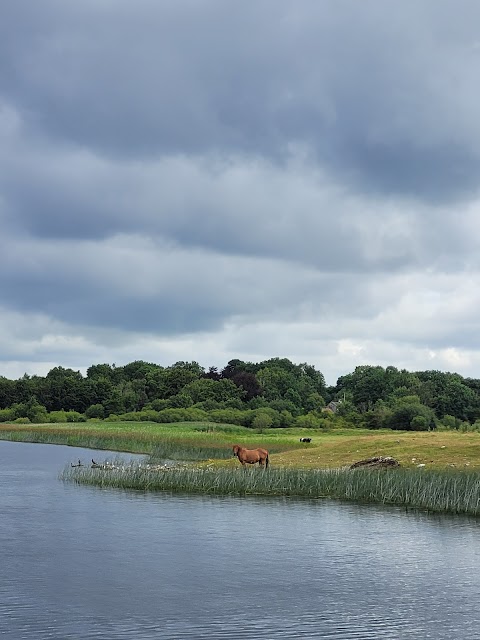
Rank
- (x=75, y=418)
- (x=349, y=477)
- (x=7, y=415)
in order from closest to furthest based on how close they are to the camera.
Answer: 1. (x=349, y=477)
2. (x=75, y=418)
3. (x=7, y=415)

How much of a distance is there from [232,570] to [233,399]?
9636 cm

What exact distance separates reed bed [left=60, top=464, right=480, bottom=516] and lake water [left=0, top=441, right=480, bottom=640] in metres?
1.38

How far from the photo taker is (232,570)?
1664 cm

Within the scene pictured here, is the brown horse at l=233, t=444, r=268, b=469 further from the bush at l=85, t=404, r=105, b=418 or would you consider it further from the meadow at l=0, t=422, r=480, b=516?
the bush at l=85, t=404, r=105, b=418

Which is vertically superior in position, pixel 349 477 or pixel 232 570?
pixel 349 477

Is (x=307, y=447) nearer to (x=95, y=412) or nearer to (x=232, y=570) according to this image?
(x=232, y=570)

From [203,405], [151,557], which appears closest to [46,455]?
[151,557]

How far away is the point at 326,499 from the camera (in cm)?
2791

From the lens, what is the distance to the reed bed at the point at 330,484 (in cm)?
2600

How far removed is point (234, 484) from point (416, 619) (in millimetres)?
16207

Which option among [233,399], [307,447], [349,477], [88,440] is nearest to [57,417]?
[233,399]

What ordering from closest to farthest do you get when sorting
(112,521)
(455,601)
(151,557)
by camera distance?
(455,601), (151,557), (112,521)

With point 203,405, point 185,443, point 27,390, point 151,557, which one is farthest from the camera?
point 27,390

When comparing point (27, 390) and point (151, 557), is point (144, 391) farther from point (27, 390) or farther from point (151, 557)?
point (151, 557)
